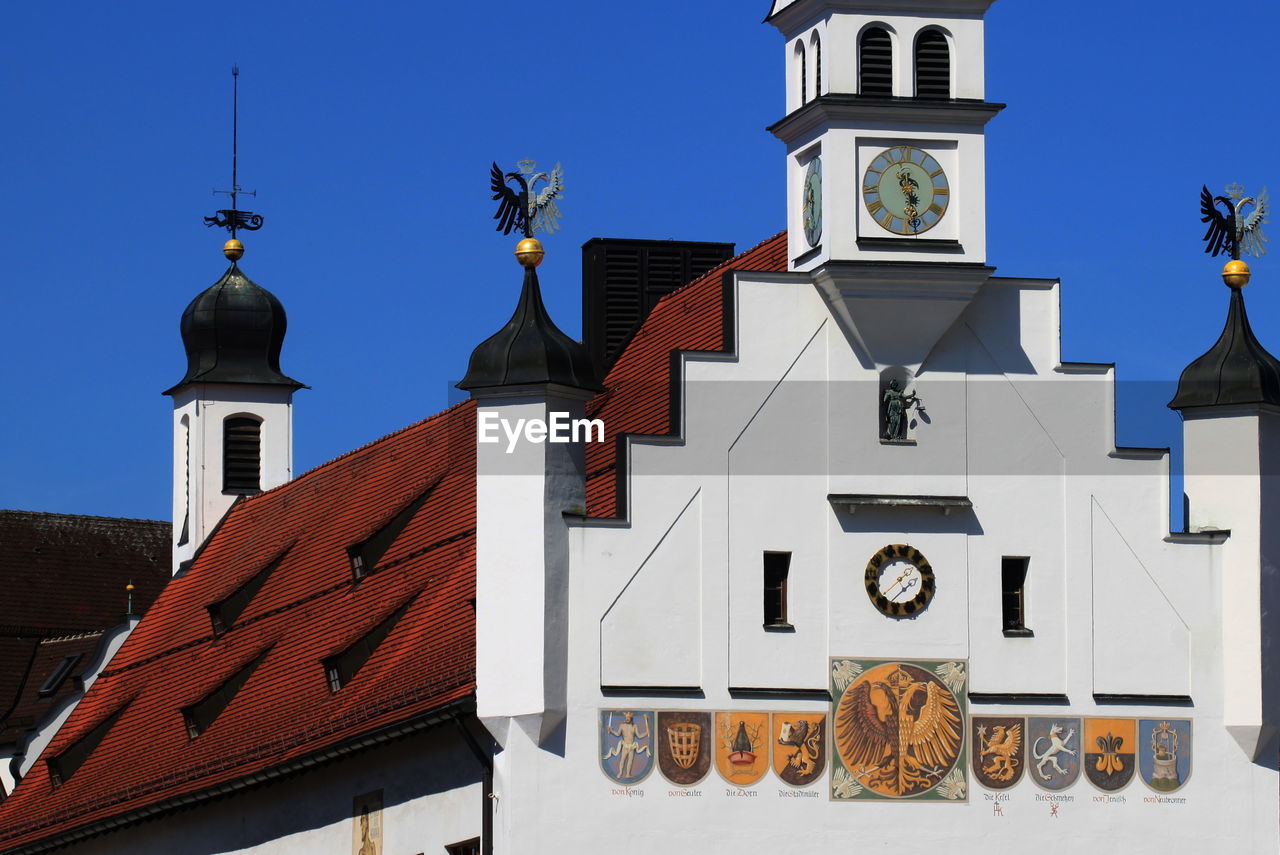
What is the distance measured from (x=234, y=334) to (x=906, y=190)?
1008 inches

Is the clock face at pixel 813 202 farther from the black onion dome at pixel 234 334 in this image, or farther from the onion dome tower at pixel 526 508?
the black onion dome at pixel 234 334

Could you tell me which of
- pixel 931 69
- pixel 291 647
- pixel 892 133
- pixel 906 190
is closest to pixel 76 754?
pixel 291 647

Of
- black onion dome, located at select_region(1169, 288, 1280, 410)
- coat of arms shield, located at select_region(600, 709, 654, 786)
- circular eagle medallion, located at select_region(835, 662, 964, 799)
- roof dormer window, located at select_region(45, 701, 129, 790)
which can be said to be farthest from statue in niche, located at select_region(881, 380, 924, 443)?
roof dormer window, located at select_region(45, 701, 129, 790)

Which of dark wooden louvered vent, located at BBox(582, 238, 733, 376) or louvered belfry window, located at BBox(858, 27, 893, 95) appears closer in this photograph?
louvered belfry window, located at BBox(858, 27, 893, 95)

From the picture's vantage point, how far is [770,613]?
3778 cm

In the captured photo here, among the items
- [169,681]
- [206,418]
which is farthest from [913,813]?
[206,418]

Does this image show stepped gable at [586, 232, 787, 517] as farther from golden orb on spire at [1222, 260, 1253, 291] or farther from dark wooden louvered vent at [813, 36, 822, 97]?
golden orb on spire at [1222, 260, 1253, 291]

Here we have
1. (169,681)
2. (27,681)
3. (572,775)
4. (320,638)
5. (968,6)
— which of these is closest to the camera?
(572,775)

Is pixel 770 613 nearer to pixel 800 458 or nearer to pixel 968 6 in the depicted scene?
pixel 800 458

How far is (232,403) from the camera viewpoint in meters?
61.8

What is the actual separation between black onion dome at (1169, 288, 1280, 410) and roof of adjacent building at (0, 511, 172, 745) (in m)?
43.0

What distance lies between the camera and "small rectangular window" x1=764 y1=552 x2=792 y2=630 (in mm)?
37750

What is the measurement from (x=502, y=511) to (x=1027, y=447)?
6608mm

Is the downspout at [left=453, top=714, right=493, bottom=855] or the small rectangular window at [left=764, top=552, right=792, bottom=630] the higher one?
the small rectangular window at [left=764, top=552, right=792, bottom=630]
